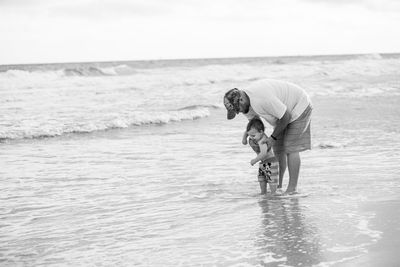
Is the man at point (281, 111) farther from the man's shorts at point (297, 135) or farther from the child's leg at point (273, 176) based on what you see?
the child's leg at point (273, 176)

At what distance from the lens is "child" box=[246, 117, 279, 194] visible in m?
5.87

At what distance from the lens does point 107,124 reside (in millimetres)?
12820

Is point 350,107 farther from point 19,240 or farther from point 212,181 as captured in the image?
point 19,240

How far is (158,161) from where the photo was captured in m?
8.29

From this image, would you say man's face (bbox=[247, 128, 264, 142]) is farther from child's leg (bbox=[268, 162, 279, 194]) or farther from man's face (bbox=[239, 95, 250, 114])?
man's face (bbox=[239, 95, 250, 114])

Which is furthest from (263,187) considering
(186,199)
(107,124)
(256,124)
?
(107,124)


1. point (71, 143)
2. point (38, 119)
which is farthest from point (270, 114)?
point (38, 119)

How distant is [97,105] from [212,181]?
449 inches

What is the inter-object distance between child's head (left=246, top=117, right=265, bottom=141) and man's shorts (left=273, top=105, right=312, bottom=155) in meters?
0.17

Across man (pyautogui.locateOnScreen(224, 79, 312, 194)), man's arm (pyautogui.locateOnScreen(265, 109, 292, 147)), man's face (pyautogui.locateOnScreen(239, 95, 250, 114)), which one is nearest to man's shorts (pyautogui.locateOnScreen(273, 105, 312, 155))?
man (pyautogui.locateOnScreen(224, 79, 312, 194))

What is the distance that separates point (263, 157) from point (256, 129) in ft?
0.92

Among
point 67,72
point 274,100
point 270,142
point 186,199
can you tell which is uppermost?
point 67,72

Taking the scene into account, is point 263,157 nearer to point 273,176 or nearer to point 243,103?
point 273,176

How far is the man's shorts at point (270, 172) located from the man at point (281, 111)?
139 mm
